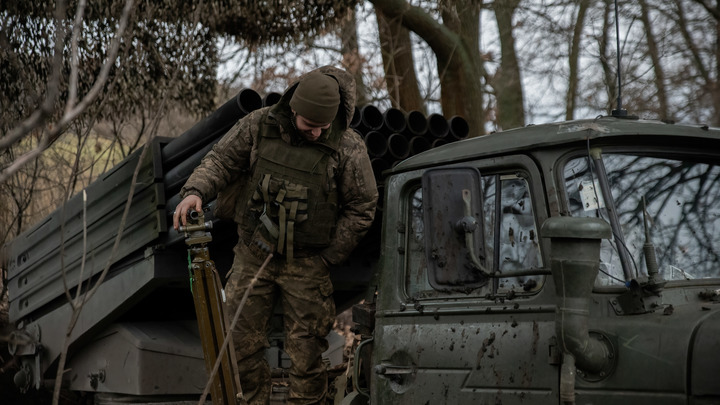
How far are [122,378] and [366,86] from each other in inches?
314

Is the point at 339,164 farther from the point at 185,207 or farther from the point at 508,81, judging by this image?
the point at 508,81

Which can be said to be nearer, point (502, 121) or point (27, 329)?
point (27, 329)

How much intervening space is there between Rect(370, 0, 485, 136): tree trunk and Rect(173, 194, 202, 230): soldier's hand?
4248 mm

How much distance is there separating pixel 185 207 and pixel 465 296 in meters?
1.37

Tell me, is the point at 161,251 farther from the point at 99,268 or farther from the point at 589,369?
the point at 589,369

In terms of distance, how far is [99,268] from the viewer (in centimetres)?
512

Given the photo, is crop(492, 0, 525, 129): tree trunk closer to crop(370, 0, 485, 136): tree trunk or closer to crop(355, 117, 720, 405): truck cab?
crop(370, 0, 485, 136): tree trunk

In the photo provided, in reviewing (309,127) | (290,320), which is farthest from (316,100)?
(290,320)

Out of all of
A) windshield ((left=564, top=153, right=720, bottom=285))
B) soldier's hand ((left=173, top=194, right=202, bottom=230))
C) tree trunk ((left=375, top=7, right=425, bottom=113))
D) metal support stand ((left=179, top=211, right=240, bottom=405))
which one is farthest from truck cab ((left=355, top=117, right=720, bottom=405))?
tree trunk ((left=375, top=7, right=425, bottom=113))

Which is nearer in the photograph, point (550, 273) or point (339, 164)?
point (550, 273)

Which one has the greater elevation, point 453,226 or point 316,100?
point 316,100

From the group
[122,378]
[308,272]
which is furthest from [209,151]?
[122,378]

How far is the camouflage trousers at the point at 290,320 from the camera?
420 cm

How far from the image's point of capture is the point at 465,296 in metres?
3.30
